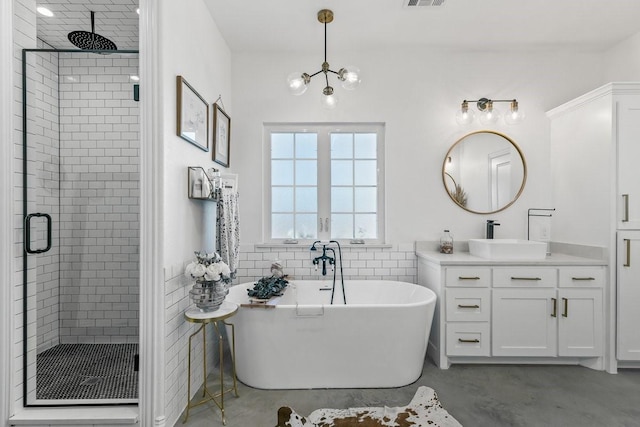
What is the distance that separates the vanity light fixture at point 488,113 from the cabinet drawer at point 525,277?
4.58 feet

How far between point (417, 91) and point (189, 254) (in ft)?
8.37

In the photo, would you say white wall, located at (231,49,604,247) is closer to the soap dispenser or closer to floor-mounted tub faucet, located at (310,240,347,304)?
the soap dispenser

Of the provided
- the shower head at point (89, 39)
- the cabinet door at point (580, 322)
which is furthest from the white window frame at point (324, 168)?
the cabinet door at point (580, 322)

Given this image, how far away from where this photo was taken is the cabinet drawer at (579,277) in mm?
2471

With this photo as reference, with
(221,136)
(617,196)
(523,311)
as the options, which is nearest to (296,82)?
(221,136)

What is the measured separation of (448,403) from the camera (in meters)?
2.04

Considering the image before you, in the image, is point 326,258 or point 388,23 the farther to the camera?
point 326,258

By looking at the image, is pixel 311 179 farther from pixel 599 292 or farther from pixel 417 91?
pixel 599 292

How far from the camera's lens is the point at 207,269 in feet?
6.05

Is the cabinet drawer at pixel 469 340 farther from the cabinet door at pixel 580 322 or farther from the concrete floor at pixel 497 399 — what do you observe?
the cabinet door at pixel 580 322

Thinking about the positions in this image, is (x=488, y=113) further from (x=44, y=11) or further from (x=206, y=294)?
(x=44, y=11)

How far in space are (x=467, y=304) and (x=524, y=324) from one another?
0.48 m

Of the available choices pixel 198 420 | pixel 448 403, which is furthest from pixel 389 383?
pixel 198 420

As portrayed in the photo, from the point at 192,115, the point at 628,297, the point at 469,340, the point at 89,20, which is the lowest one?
the point at 469,340
